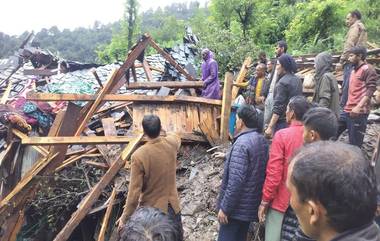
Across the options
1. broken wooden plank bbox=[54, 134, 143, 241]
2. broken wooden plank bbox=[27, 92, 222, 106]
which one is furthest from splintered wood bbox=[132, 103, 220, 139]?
broken wooden plank bbox=[54, 134, 143, 241]

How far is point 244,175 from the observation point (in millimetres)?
3234

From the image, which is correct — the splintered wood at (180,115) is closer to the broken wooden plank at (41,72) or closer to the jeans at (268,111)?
the jeans at (268,111)

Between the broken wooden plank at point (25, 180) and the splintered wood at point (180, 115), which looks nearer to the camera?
the broken wooden plank at point (25, 180)

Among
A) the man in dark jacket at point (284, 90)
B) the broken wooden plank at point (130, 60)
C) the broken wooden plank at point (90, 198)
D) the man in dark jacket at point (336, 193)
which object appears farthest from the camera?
the broken wooden plank at point (130, 60)

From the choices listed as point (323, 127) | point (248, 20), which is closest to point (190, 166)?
point (323, 127)

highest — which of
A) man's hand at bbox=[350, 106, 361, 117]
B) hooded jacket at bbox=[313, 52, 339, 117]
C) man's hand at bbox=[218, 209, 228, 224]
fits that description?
hooded jacket at bbox=[313, 52, 339, 117]

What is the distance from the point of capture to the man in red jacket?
3.08m

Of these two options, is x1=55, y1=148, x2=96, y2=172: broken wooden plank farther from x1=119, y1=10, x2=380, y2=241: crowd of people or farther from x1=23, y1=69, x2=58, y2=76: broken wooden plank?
x1=23, y1=69, x2=58, y2=76: broken wooden plank

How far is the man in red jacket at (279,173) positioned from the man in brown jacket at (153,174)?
0.76 m

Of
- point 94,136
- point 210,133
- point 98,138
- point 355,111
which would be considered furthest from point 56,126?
point 355,111

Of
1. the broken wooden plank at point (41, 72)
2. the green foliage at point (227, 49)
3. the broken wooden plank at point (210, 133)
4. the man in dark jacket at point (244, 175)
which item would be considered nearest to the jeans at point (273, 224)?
the man in dark jacket at point (244, 175)

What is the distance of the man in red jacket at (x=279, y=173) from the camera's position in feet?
10.1

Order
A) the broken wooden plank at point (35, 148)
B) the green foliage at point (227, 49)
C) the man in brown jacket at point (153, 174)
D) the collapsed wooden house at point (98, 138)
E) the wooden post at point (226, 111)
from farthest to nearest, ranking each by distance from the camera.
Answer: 1. the green foliage at point (227, 49)
2. the wooden post at point (226, 111)
3. the broken wooden plank at point (35, 148)
4. the collapsed wooden house at point (98, 138)
5. the man in brown jacket at point (153, 174)

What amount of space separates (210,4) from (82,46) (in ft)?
156
